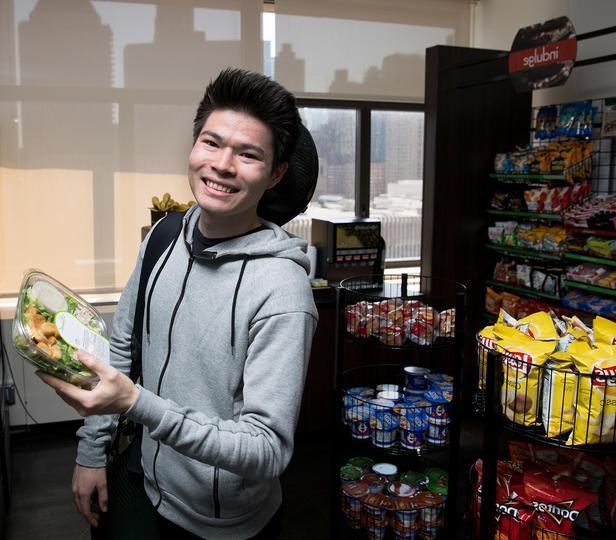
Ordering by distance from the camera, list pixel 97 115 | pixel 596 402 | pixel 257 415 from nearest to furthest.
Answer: pixel 257 415 < pixel 596 402 < pixel 97 115

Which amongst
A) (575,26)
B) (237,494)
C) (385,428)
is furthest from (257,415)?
(575,26)

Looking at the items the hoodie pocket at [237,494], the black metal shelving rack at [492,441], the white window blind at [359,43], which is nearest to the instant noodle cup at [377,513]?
the black metal shelving rack at [492,441]

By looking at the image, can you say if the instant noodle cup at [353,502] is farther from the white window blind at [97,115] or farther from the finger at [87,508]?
the white window blind at [97,115]

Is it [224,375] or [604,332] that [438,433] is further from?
[224,375]

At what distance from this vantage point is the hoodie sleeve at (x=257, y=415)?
1.03 metres

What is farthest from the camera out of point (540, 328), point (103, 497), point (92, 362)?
point (540, 328)

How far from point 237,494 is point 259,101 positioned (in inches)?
29.7

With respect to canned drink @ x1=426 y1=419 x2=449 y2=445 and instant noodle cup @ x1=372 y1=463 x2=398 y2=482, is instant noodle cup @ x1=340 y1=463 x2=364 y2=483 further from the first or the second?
canned drink @ x1=426 y1=419 x2=449 y2=445

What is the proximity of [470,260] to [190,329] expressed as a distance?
129 inches

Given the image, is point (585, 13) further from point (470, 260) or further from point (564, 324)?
point (564, 324)

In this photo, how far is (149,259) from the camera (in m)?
1.43

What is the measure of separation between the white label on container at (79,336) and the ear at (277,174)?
461 mm

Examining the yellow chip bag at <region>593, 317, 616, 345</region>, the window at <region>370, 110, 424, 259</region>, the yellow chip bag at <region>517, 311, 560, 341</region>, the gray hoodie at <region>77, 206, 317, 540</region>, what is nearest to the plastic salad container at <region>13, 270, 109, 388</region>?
the gray hoodie at <region>77, 206, 317, 540</region>

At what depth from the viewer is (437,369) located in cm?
397
